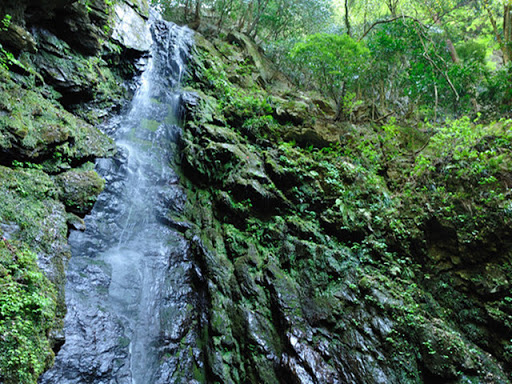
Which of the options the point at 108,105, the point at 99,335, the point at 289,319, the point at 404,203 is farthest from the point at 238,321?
the point at 108,105

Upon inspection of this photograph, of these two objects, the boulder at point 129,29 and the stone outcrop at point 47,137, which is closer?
the stone outcrop at point 47,137

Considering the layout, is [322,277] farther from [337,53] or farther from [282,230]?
[337,53]

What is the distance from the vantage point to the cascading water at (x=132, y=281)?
4840 mm

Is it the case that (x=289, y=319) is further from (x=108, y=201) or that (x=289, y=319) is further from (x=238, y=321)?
(x=108, y=201)

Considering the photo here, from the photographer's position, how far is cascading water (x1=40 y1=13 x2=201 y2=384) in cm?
484

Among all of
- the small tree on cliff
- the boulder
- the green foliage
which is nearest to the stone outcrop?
the green foliage

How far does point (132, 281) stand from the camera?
634 centimetres

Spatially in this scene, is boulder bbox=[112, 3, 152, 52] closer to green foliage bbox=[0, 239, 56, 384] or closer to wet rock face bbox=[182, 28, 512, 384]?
wet rock face bbox=[182, 28, 512, 384]

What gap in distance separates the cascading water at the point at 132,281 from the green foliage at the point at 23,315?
5.22ft

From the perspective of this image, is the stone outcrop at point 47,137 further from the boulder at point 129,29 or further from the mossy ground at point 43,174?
the boulder at point 129,29

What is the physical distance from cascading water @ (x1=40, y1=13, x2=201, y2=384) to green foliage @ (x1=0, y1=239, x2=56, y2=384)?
5.22 ft

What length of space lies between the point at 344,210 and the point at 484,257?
10.7 feet

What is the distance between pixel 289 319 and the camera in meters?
5.70

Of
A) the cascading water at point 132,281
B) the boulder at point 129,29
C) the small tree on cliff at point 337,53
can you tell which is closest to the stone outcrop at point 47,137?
the boulder at point 129,29
